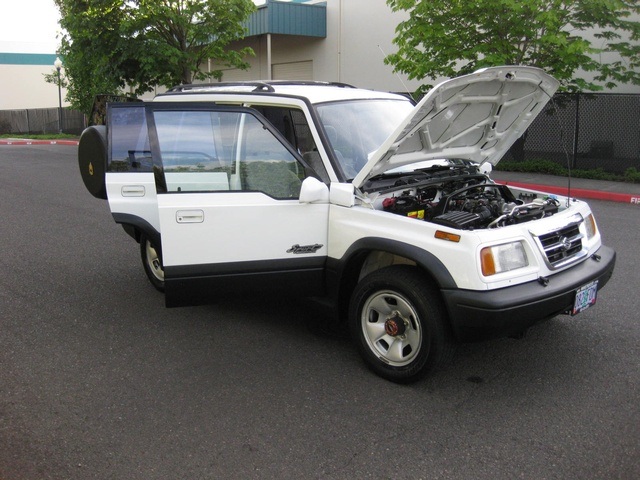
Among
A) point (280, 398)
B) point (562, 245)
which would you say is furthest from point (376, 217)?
point (280, 398)

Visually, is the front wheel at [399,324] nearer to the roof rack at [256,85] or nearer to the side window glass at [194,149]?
the side window glass at [194,149]

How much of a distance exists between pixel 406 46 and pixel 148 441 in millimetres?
12612

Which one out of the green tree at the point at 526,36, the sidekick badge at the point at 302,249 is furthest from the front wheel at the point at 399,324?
the green tree at the point at 526,36

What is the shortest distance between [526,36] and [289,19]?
11561mm

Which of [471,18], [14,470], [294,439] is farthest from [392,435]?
[471,18]

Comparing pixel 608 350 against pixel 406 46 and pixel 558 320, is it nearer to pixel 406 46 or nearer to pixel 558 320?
pixel 558 320

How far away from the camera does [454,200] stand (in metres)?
4.43

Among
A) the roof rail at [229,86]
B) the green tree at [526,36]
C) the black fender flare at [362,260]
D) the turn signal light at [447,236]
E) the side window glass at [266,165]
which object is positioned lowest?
the black fender flare at [362,260]

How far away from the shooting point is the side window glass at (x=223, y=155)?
4.27 m

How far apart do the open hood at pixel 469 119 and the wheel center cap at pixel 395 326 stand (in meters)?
0.93

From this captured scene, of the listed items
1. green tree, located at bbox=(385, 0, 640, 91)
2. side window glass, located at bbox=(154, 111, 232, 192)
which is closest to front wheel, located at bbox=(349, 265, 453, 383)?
side window glass, located at bbox=(154, 111, 232, 192)

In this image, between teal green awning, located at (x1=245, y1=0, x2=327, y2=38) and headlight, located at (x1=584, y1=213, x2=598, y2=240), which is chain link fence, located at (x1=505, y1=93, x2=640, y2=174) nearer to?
headlight, located at (x1=584, y1=213, x2=598, y2=240)

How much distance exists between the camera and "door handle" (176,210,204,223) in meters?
4.12

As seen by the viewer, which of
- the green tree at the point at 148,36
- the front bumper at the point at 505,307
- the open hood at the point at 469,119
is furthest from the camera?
the green tree at the point at 148,36
